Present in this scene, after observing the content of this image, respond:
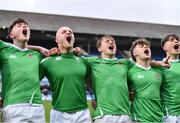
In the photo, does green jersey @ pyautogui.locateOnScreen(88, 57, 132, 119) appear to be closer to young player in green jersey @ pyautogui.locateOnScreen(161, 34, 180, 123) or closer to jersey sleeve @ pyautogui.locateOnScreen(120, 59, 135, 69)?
jersey sleeve @ pyautogui.locateOnScreen(120, 59, 135, 69)

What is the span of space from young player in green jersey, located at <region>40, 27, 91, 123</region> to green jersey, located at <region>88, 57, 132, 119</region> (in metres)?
0.21

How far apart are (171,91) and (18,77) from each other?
2.53 m

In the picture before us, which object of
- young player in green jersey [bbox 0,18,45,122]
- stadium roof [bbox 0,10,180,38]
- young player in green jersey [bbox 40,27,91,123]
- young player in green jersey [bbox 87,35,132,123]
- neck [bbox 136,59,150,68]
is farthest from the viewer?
stadium roof [bbox 0,10,180,38]

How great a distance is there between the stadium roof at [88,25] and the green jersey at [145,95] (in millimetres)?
21697

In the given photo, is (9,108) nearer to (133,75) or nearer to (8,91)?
(8,91)

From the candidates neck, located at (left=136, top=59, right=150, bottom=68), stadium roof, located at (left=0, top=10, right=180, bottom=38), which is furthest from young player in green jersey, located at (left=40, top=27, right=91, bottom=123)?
stadium roof, located at (left=0, top=10, right=180, bottom=38)

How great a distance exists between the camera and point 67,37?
753 cm

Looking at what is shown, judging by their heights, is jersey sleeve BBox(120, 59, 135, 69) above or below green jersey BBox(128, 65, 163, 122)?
above

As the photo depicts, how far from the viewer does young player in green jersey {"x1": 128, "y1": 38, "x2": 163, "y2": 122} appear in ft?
24.8

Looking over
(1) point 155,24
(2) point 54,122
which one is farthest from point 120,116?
(1) point 155,24

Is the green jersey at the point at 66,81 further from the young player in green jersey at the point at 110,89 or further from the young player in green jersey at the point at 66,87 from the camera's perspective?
the young player in green jersey at the point at 110,89

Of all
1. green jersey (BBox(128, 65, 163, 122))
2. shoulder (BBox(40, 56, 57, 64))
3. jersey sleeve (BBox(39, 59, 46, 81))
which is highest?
shoulder (BBox(40, 56, 57, 64))

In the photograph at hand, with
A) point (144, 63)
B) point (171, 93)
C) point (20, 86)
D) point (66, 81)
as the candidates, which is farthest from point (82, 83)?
point (171, 93)

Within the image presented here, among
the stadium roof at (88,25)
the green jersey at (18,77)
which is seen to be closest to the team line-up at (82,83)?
the green jersey at (18,77)
